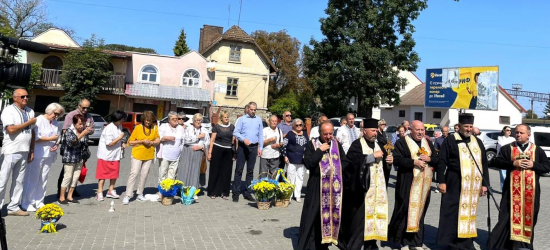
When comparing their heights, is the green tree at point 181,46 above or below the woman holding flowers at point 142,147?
above

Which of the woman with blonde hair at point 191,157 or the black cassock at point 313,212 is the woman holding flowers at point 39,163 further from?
the black cassock at point 313,212

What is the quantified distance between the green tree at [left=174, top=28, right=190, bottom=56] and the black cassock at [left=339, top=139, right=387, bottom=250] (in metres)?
57.1

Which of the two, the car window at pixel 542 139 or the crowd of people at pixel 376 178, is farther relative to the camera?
the car window at pixel 542 139

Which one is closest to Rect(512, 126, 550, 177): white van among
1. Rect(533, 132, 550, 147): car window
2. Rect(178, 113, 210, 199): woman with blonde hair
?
Rect(533, 132, 550, 147): car window

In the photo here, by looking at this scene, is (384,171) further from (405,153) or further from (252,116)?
(252,116)

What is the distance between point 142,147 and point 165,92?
83.4ft

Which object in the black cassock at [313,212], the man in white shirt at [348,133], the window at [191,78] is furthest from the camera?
Answer: the window at [191,78]

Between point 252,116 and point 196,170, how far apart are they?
1.67 meters

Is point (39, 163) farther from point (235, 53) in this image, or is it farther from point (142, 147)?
point (235, 53)

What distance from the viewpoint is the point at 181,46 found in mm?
61031

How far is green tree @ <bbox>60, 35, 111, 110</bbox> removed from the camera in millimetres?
28969

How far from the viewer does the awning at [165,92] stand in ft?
105

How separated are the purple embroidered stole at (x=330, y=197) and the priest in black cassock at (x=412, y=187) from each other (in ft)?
3.64

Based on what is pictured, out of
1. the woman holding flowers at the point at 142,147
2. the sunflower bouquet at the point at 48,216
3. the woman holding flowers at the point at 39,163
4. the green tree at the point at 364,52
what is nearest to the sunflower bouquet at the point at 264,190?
the woman holding flowers at the point at 142,147
